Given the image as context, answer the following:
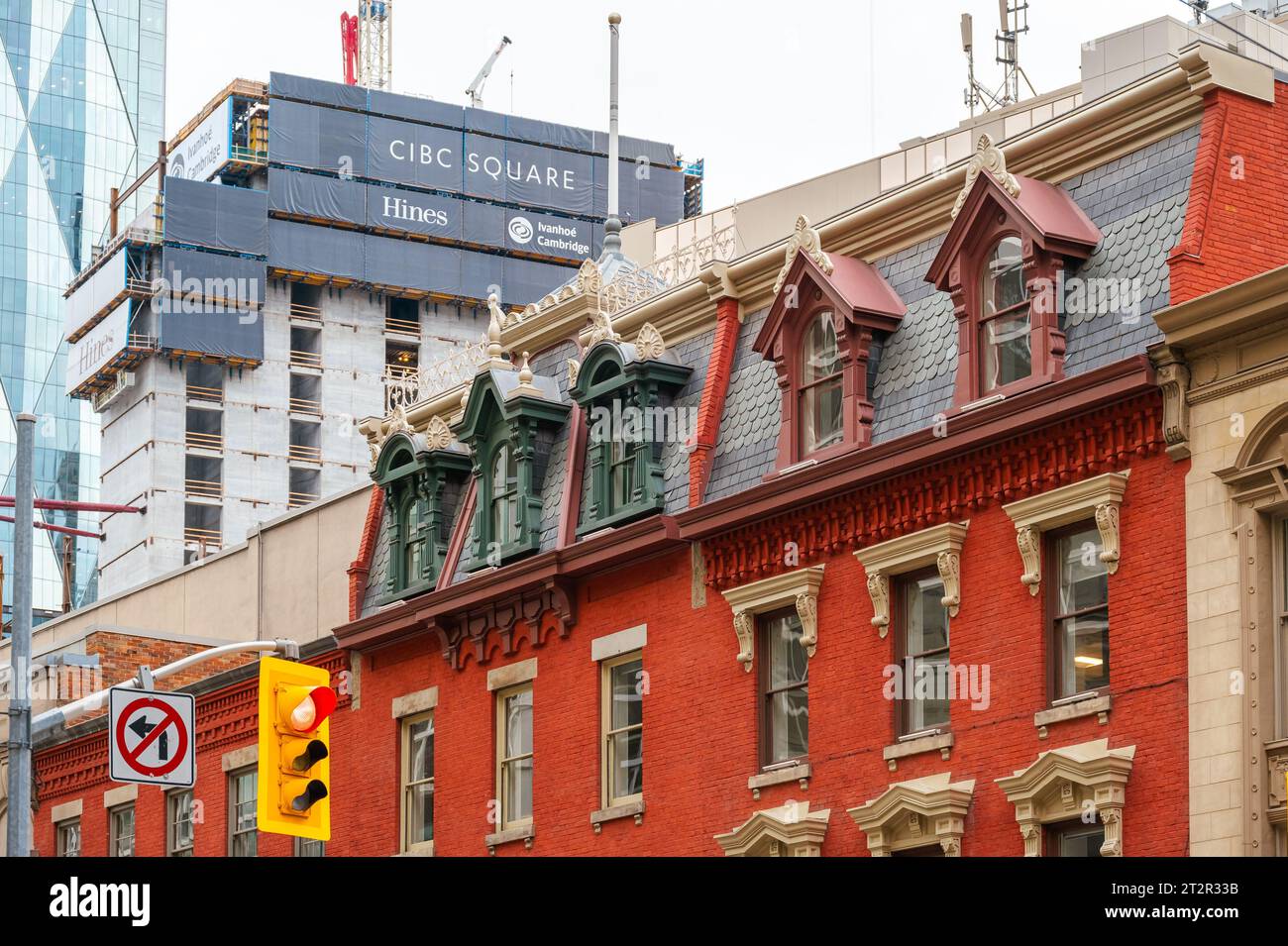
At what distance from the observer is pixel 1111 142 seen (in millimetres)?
31641

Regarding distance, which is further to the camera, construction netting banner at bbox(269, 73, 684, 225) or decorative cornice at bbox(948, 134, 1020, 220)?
construction netting banner at bbox(269, 73, 684, 225)

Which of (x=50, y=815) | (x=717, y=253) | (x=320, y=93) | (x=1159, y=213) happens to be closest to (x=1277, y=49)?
(x=717, y=253)

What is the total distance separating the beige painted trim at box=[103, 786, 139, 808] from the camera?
5053 centimetres

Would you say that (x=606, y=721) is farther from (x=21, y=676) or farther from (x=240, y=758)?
(x=240, y=758)

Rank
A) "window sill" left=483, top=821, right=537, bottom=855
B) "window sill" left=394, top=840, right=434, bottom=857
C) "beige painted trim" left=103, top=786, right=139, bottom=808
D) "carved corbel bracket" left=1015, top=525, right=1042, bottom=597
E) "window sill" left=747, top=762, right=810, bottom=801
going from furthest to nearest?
"beige painted trim" left=103, top=786, right=139, bottom=808, "window sill" left=394, top=840, right=434, bottom=857, "window sill" left=483, top=821, right=537, bottom=855, "window sill" left=747, top=762, right=810, bottom=801, "carved corbel bracket" left=1015, top=525, right=1042, bottom=597

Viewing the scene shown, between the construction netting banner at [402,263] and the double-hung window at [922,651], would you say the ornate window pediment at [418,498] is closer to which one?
the double-hung window at [922,651]

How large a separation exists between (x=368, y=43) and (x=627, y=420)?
11972 cm

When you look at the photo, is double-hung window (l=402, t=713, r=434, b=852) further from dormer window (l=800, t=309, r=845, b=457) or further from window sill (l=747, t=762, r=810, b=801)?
dormer window (l=800, t=309, r=845, b=457)

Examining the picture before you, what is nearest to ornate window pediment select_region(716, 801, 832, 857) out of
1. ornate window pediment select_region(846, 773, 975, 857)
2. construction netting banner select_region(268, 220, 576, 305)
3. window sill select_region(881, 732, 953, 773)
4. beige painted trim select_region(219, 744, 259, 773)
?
ornate window pediment select_region(846, 773, 975, 857)

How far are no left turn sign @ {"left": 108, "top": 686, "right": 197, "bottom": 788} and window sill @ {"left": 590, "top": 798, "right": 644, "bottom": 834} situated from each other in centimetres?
973

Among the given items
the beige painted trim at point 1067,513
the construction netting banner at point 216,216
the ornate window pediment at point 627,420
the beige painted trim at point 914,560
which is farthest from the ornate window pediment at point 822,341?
the construction netting banner at point 216,216

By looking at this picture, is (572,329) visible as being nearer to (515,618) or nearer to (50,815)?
(515,618)

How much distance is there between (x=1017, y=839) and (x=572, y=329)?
47.8 ft

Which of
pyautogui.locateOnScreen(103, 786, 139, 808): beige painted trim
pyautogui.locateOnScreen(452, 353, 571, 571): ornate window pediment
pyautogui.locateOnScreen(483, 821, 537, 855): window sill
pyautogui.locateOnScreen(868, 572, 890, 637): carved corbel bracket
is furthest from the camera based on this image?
pyautogui.locateOnScreen(103, 786, 139, 808): beige painted trim
